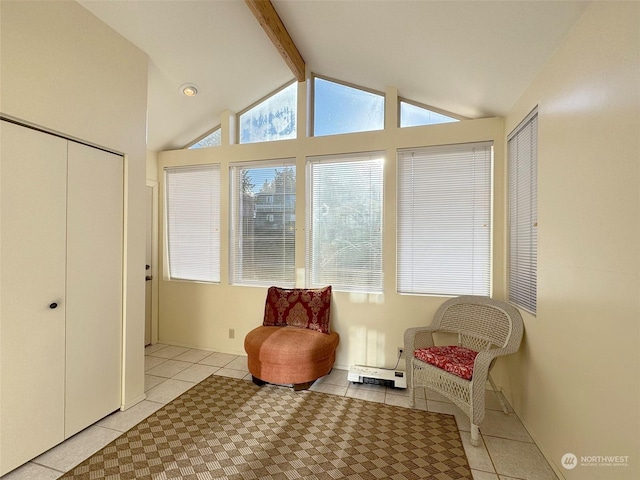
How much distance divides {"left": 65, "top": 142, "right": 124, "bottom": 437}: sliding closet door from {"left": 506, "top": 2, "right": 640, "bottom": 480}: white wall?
3.09 metres

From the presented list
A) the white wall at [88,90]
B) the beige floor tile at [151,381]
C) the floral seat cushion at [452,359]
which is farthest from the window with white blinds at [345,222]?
the beige floor tile at [151,381]

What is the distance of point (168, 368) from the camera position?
3.07 metres

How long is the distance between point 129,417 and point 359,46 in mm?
3576

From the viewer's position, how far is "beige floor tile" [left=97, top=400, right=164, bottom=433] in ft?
6.85

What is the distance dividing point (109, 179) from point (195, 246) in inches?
62.7

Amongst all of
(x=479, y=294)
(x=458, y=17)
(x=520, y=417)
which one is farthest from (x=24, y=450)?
(x=458, y=17)

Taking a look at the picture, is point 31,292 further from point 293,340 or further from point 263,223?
point 263,223

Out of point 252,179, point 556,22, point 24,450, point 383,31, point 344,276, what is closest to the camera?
point 556,22

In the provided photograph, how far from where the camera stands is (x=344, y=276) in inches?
123

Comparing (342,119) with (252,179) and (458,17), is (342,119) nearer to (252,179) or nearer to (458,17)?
(252,179)

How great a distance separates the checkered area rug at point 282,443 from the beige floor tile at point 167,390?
0.13 meters

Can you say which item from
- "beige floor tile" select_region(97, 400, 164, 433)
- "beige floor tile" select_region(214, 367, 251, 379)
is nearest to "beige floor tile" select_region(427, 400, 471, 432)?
"beige floor tile" select_region(214, 367, 251, 379)

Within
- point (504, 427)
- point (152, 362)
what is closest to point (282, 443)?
point (504, 427)

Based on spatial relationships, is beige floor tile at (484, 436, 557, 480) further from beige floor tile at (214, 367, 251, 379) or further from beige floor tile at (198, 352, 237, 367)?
beige floor tile at (198, 352, 237, 367)
